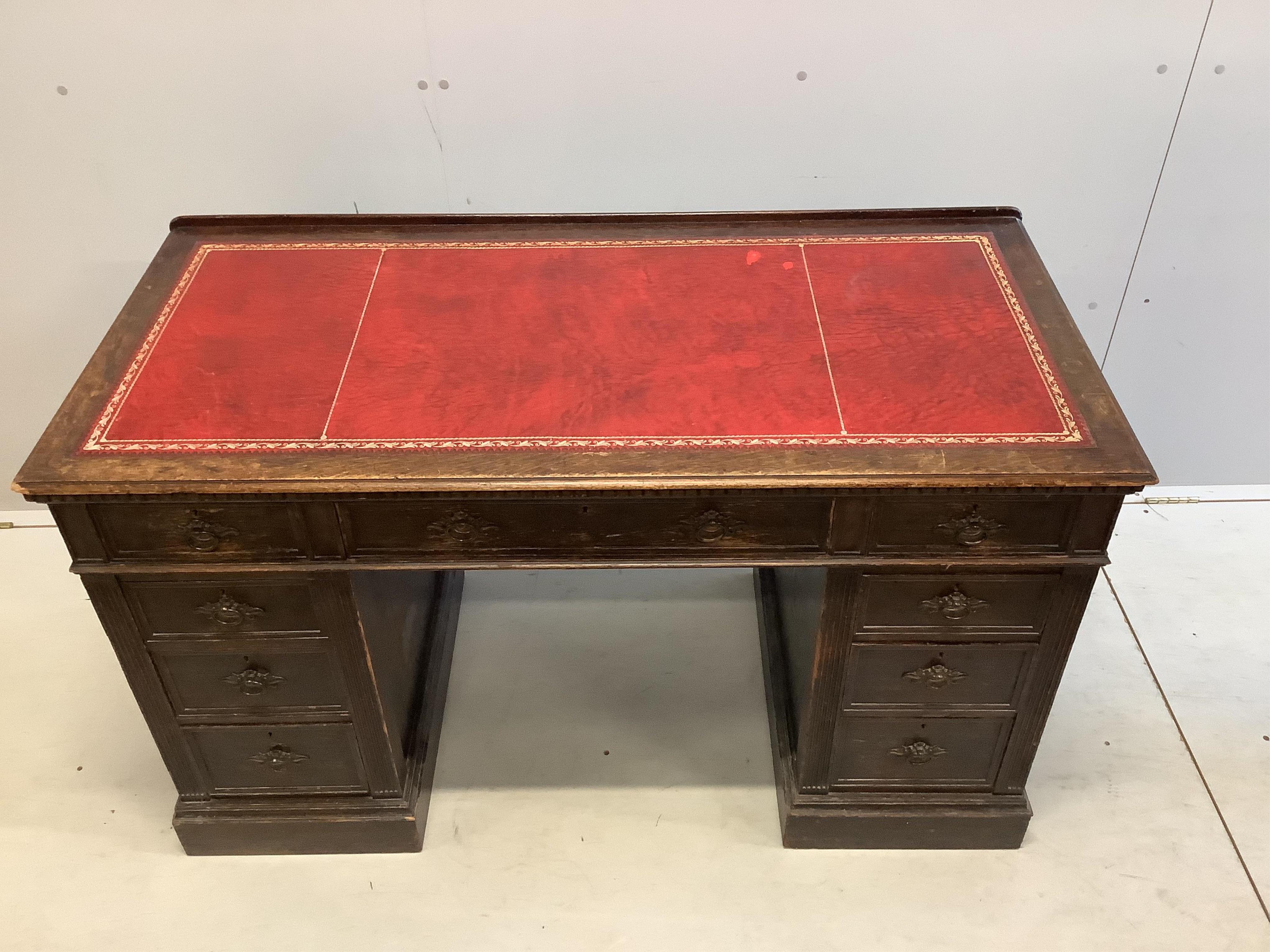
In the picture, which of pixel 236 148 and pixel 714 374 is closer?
pixel 714 374

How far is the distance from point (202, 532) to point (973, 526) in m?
1.23

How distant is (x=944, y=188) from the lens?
7.83 ft

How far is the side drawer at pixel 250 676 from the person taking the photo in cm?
183

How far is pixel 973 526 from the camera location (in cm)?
164

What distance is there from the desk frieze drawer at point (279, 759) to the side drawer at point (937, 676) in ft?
3.20

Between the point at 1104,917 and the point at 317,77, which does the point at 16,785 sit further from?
the point at 1104,917

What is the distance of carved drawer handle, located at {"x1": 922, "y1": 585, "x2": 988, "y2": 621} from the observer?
177 centimetres

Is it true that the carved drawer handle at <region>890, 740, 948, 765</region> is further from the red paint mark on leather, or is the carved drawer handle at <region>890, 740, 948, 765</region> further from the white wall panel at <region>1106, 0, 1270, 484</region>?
the white wall panel at <region>1106, 0, 1270, 484</region>

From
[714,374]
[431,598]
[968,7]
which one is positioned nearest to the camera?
[714,374]

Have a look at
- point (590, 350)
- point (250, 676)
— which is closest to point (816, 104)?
point (590, 350)

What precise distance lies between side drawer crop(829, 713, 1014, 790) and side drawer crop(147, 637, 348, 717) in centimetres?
97

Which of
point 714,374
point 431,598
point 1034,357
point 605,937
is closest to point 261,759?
point 431,598

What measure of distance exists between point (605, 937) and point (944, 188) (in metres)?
1.79

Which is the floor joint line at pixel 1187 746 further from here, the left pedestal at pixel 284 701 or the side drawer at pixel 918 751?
the left pedestal at pixel 284 701
